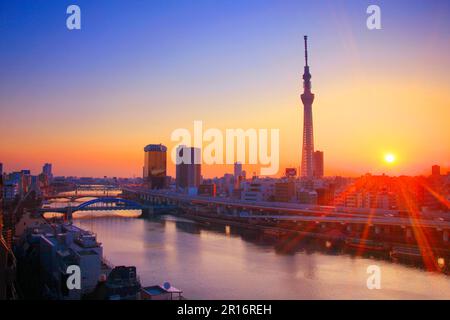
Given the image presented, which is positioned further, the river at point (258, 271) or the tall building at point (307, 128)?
the tall building at point (307, 128)

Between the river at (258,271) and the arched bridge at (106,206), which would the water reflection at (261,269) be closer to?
the river at (258,271)

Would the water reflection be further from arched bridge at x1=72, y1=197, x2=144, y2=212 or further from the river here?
arched bridge at x1=72, y1=197, x2=144, y2=212

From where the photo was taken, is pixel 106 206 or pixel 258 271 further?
pixel 106 206

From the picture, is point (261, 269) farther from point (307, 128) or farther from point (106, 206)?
point (307, 128)

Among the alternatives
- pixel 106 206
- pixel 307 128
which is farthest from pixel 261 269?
pixel 307 128

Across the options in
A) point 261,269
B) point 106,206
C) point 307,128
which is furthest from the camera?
point 307,128

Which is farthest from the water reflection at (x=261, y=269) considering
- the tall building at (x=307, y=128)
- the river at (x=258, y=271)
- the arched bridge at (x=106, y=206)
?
the tall building at (x=307, y=128)

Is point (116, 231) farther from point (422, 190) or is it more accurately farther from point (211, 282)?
point (422, 190)

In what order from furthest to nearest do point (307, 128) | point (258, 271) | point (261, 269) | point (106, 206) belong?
point (307, 128), point (106, 206), point (261, 269), point (258, 271)

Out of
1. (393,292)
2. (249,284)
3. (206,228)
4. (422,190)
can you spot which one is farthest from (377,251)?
(422,190)
